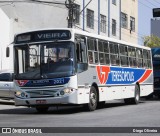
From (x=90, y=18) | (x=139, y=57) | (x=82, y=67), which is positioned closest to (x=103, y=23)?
(x=90, y=18)

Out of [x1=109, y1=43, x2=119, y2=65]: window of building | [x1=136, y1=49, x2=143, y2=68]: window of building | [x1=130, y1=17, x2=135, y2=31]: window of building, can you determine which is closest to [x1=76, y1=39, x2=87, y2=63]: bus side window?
[x1=109, y1=43, x2=119, y2=65]: window of building

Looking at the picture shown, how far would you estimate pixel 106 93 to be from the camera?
69.2 feet

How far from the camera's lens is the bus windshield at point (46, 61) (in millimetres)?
17969

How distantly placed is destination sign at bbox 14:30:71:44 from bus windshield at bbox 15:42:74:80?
0.70 ft

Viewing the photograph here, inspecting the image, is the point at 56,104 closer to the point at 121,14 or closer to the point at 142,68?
the point at 142,68

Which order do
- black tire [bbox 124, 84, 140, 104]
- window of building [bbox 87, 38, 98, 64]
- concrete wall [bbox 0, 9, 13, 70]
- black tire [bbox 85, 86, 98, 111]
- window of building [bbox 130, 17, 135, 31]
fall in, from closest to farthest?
black tire [bbox 85, 86, 98, 111] → window of building [bbox 87, 38, 98, 64] → black tire [bbox 124, 84, 140, 104] → concrete wall [bbox 0, 9, 13, 70] → window of building [bbox 130, 17, 135, 31]

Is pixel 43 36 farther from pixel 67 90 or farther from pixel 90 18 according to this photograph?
pixel 90 18

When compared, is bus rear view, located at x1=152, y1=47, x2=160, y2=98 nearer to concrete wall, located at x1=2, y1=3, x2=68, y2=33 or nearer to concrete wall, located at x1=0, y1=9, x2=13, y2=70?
concrete wall, located at x1=0, y1=9, x2=13, y2=70

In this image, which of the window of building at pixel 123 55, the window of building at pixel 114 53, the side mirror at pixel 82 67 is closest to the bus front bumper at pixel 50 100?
the side mirror at pixel 82 67

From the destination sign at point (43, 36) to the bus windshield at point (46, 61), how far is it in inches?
8.4

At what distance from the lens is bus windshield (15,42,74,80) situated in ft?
59.0

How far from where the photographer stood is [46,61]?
59.4 ft

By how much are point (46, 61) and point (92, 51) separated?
241cm

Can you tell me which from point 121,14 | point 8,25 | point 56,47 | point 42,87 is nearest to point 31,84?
point 42,87
